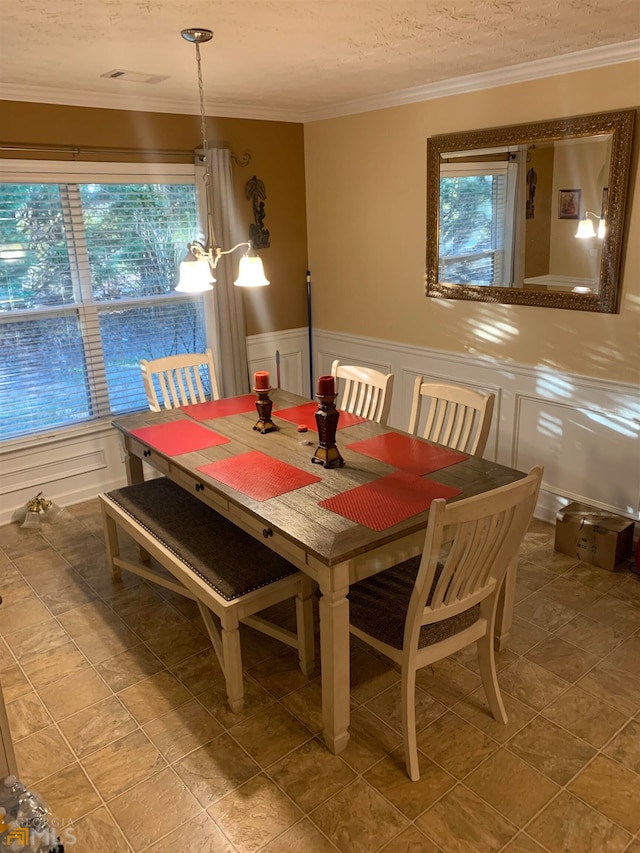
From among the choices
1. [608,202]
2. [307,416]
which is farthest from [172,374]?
[608,202]

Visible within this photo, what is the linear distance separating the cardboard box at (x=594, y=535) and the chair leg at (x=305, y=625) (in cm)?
152

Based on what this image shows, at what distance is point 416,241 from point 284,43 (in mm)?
1651

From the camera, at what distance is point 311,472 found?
255 cm

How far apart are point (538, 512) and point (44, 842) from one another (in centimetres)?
292

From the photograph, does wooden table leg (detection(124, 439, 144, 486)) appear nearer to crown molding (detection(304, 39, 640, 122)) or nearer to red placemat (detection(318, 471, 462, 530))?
red placemat (detection(318, 471, 462, 530))

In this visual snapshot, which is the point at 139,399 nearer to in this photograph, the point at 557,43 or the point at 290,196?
the point at 290,196

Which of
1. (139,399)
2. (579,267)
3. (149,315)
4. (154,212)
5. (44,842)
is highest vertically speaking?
(154,212)

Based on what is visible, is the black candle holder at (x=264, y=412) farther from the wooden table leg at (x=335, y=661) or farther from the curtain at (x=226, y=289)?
the curtain at (x=226, y=289)

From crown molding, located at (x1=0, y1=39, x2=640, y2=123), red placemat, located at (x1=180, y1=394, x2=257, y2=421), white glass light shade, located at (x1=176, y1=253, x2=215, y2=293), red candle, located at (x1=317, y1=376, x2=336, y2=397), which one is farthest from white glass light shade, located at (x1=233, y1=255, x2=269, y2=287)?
crown molding, located at (x1=0, y1=39, x2=640, y2=123)

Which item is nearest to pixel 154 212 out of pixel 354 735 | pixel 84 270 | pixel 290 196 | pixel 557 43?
pixel 84 270

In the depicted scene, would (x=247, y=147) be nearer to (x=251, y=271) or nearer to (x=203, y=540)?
(x=251, y=271)

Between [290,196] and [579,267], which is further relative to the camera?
[290,196]

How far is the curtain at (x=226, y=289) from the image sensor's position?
4.16m

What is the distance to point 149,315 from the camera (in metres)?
4.25
